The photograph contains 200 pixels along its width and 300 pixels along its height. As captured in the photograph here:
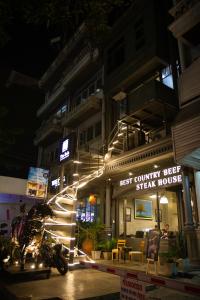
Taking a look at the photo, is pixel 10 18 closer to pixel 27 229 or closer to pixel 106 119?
pixel 27 229

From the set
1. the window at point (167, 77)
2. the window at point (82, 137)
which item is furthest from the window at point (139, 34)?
the window at point (82, 137)

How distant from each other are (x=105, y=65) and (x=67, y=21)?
1227 centimetres

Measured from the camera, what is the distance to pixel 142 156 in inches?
493

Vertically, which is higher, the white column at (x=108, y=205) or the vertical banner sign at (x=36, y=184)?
the vertical banner sign at (x=36, y=184)

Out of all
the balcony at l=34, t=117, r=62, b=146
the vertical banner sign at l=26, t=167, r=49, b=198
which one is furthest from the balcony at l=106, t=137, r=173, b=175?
the balcony at l=34, t=117, r=62, b=146

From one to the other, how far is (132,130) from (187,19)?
20.1 feet

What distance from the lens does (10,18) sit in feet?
20.0

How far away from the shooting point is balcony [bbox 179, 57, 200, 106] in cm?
1004

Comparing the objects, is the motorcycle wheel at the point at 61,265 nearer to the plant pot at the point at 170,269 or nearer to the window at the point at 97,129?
the plant pot at the point at 170,269

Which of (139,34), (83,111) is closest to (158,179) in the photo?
(83,111)

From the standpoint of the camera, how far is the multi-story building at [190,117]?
939 cm

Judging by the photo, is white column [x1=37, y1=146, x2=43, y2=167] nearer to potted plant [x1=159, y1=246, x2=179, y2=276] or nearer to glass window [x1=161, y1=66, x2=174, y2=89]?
glass window [x1=161, y1=66, x2=174, y2=89]

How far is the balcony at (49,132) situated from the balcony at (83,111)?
4.97 feet

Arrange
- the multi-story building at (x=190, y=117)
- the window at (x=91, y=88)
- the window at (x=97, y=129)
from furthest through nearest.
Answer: the window at (x=91, y=88), the window at (x=97, y=129), the multi-story building at (x=190, y=117)
